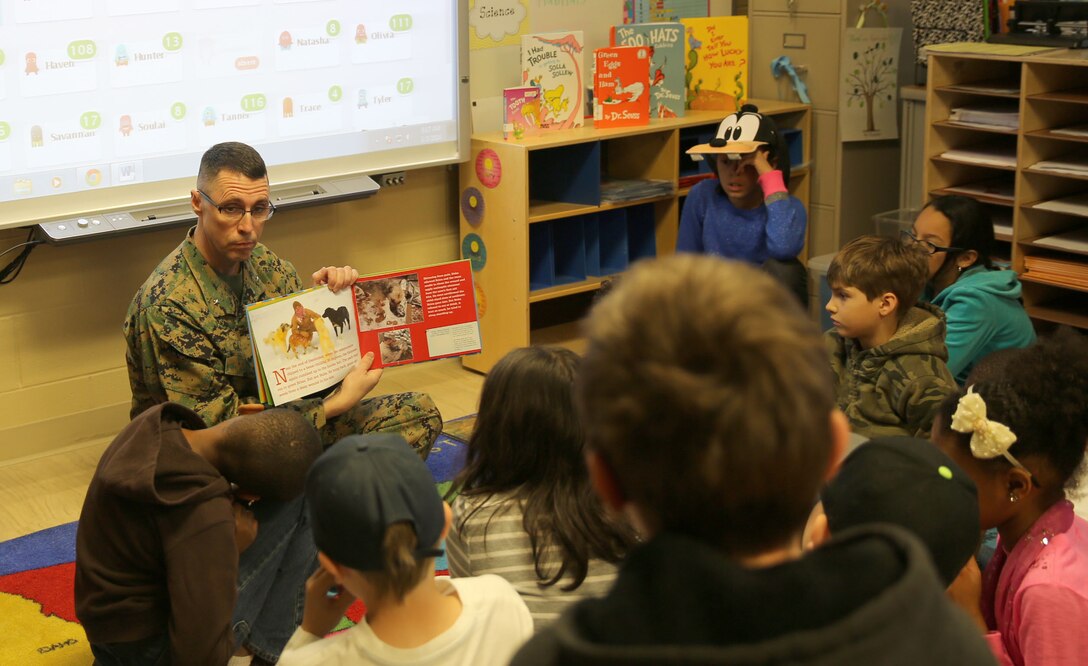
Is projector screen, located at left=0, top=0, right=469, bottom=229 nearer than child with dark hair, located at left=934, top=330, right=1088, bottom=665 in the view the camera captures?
No

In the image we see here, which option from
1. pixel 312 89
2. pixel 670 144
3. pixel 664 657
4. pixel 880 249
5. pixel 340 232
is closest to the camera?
pixel 664 657

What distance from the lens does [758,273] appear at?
27.6 inches

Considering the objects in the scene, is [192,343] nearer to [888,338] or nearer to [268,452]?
[268,452]

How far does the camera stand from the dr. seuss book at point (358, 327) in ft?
8.35

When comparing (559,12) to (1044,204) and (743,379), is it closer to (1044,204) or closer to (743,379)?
(1044,204)

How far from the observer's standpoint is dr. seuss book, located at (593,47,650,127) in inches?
167

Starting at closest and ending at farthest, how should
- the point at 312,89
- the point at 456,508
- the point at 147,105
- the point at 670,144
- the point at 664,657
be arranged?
1. the point at 664,657
2. the point at 456,508
3. the point at 147,105
4. the point at 312,89
5. the point at 670,144

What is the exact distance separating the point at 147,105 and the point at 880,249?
215 centimetres

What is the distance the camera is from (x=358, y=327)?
8.96 ft

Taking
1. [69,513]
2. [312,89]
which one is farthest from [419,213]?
[69,513]

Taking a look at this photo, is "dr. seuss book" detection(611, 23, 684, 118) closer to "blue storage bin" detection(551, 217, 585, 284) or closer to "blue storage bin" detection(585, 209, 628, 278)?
"blue storage bin" detection(585, 209, 628, 278)

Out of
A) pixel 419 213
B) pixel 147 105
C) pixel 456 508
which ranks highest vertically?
pixel 147 105

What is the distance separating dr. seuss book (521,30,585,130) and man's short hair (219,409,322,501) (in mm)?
2286

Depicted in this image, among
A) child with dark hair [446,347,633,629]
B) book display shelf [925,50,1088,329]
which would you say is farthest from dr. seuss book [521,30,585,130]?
child with dark hair [446,347,633,629]
